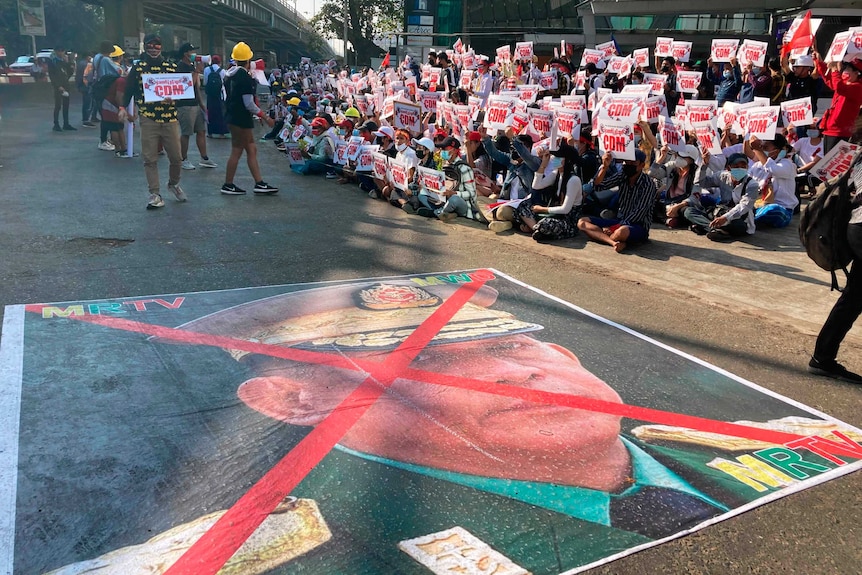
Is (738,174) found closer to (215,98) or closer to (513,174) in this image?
(513,174)

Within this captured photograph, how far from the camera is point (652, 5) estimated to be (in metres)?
21.8

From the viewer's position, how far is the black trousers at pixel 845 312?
155 inches

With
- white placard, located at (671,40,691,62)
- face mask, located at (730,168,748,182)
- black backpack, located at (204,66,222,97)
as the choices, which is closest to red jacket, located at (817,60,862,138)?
face mask, located at (730,168,748,182)

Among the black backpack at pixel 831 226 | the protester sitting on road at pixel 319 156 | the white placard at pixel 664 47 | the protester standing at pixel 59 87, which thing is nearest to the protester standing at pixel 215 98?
the protester standing at pixel 59 87

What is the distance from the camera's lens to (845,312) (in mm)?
4145

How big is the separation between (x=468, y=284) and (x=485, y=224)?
268cm

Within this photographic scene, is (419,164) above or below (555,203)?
above

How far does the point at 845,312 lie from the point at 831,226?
21.1 inches

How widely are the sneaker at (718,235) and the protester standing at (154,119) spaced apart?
626cm

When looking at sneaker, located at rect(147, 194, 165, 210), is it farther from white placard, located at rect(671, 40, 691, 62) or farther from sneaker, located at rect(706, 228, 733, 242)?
white placard, located at rect(671, 40, 691, 62)

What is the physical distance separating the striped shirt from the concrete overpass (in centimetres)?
3824

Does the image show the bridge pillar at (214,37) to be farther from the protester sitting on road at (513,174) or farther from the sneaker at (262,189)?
the protester sitting on road at (513,174)

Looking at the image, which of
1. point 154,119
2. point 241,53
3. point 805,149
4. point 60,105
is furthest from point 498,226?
point 60,105

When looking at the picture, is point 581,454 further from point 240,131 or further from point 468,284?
point 240,131
